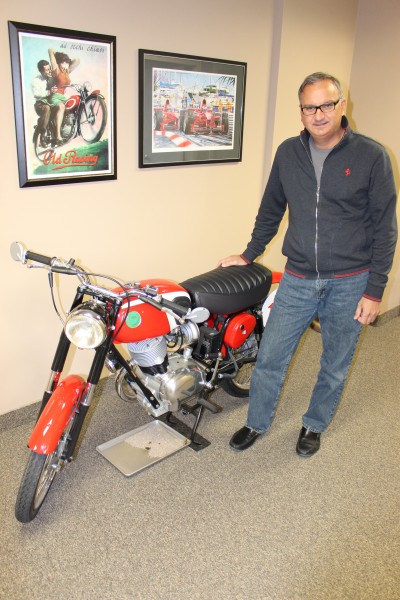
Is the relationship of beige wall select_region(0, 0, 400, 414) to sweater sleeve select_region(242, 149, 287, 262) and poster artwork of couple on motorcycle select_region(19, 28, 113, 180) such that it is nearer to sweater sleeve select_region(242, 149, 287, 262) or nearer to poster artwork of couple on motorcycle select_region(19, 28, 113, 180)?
poster artwork of couple on motorcycle select_region(19, 28, 113, 180)

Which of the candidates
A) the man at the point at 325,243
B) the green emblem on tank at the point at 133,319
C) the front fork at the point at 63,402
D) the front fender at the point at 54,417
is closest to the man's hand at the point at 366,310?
the man at the point at 325,243

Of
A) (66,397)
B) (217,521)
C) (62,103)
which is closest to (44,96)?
(62,103)

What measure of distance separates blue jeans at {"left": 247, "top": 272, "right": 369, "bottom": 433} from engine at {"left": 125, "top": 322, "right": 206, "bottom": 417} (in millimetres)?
300

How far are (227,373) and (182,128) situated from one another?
1279 mm

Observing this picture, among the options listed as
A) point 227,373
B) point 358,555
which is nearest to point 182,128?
point 227,373

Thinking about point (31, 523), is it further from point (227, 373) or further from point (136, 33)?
point (136, 33)

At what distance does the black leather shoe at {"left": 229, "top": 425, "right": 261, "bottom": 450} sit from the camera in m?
2.32

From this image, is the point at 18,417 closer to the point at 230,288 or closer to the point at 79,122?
the point at 230,288

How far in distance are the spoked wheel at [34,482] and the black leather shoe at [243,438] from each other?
0.79 m

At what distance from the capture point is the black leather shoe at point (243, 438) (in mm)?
2320

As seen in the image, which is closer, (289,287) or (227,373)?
(289,287)

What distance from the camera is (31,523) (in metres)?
1.88

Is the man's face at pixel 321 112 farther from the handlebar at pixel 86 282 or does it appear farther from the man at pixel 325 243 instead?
the handlebar at pixel 86 282

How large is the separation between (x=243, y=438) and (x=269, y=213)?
41.1 inches
